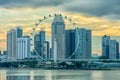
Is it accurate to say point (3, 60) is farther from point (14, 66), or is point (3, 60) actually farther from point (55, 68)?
point (55, 68)

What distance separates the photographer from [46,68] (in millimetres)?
118188

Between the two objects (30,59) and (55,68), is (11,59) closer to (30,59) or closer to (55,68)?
(30,59)

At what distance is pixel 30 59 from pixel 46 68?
16679mm

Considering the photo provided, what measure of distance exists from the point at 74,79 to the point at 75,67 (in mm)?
60238

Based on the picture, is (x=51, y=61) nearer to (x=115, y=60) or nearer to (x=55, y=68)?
(x=55, y=68)

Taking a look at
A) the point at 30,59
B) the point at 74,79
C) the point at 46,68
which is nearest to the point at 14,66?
the point at 30,59

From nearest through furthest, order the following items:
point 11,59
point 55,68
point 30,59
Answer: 1. point 55,68
2. point 30,59
3. point 11,59

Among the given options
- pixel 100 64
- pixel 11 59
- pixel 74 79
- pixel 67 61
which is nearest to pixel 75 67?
pixel 67 61

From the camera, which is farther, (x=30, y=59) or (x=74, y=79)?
(x=30, y=59)

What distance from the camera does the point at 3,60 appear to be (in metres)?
147

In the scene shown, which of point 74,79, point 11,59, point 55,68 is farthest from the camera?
point 11,59

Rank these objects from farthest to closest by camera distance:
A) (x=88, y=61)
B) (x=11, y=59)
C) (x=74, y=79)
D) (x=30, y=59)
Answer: (x=11, y=59)
(x=30, y=59)
(x=88, y=61)
(x=74, y=79)

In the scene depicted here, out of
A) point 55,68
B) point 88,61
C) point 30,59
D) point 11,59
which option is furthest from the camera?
point 11,59

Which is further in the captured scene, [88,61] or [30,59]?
[30,59]
